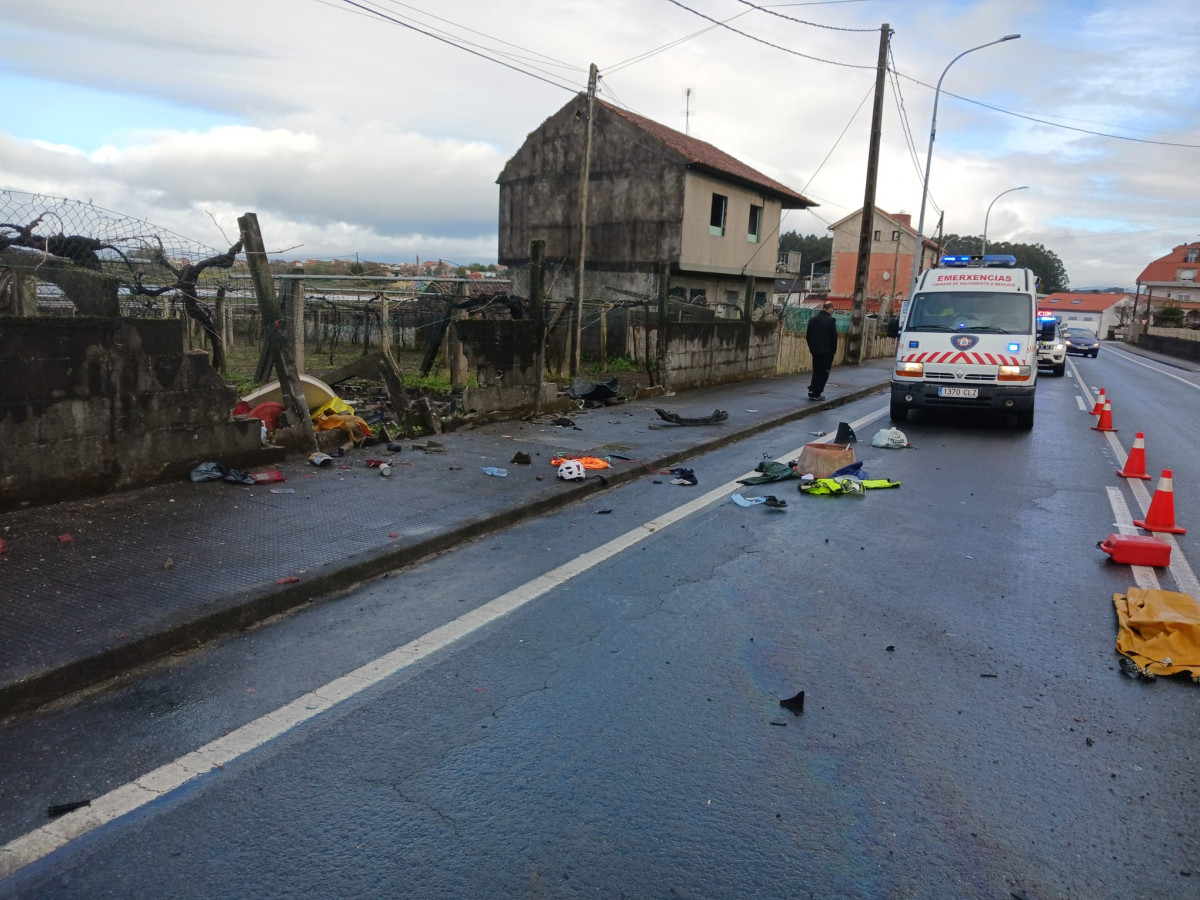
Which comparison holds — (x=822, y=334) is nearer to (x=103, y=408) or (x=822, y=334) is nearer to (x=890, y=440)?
(x=890, y=440)

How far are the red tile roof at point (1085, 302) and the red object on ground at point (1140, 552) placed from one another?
115613 mm

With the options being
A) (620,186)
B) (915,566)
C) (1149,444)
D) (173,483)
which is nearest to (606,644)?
(915,566)

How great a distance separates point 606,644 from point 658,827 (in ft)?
5.05

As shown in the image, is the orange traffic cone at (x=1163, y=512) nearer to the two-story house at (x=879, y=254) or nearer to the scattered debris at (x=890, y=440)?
the scattered debris at (x=890, y=440)

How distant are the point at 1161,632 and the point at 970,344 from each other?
8488mm

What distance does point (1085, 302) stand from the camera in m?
109

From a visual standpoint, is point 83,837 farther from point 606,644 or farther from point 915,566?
point 915,566

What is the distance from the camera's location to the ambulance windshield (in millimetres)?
12328

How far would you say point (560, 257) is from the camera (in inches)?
1190

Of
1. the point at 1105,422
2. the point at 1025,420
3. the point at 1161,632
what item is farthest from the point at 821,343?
the point at 1161,632

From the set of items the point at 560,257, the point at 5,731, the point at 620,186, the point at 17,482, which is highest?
the point at 620,186

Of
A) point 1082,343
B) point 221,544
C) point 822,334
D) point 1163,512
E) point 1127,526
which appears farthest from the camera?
point 1082,343

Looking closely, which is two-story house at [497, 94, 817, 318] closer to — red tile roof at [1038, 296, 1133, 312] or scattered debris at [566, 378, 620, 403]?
scattered debris at [566, 378, 620, 403]

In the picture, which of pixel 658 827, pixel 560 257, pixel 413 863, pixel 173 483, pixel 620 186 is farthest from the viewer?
pixel 560 257
